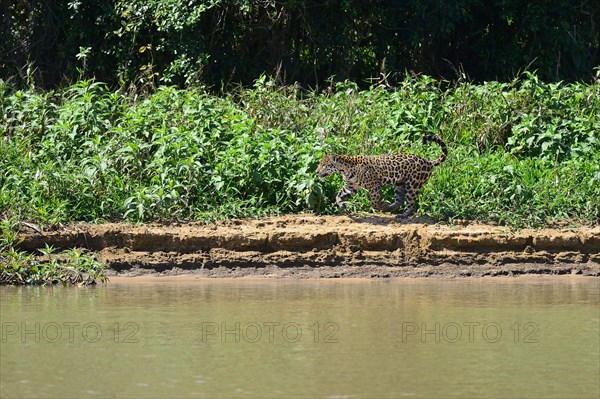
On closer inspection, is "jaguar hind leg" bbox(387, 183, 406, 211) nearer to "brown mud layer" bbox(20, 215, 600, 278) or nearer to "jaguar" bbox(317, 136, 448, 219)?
"jaguar" bbox(317, 136, 448, 219)

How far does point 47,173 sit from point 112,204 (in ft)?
2.38

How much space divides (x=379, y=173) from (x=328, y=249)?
94 cm

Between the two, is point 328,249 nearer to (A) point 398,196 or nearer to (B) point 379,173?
(B) point 379,173

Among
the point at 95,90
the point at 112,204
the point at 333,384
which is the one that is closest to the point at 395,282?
the point at 112,204

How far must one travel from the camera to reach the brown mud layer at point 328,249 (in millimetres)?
9711

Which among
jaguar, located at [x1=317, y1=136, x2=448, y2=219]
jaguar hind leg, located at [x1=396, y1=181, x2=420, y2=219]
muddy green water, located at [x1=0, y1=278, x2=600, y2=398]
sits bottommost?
muddy green water, located at [x1=0, y1=278, x2=600, y2=398]

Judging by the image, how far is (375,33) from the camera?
1546 cm

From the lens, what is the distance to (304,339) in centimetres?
707

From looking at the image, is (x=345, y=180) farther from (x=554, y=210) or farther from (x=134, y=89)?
(x=134, y=89)

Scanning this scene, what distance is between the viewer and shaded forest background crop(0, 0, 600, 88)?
1452 cm

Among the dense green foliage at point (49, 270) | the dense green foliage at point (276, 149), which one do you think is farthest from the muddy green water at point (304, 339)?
the dense green foliage at point (276, 149)

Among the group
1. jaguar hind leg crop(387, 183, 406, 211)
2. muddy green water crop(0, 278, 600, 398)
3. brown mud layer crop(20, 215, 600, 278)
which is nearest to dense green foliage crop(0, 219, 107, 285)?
muddy green water crop(0, 278, 600, 398)

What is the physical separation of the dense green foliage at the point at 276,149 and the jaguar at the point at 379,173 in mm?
202

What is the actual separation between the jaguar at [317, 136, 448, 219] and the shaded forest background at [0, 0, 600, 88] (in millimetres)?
3999
